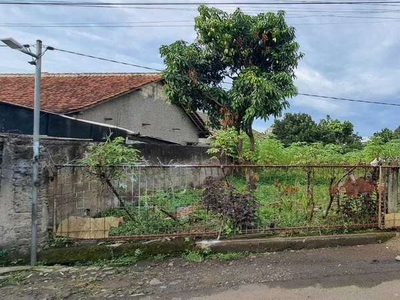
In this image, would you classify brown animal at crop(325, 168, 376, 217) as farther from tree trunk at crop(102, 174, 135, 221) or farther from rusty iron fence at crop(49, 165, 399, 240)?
tree trunk at crop(102, 174, 135, 221)

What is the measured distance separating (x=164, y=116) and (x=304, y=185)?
9.84m

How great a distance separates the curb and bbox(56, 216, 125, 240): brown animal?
4.35 ft

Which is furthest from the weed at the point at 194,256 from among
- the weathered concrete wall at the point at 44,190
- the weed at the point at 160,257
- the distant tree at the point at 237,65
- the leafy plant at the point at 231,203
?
the distant tree at the point at 237,65

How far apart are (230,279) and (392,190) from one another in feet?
10.5

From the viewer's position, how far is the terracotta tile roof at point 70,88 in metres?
11.4

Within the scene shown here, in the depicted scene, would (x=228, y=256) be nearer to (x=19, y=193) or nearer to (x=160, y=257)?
(x=160, y=257)

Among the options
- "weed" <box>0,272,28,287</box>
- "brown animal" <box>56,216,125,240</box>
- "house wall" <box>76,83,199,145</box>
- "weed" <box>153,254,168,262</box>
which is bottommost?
"weed" <box>0,272,28,287</box>

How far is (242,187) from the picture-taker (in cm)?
537

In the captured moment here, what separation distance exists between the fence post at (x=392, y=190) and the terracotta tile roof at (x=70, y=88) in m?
8.73

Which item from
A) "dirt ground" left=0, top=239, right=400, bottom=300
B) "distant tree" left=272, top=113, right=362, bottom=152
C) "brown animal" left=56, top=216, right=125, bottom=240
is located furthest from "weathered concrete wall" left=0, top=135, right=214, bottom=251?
"distant tree" left=272, top=113, right=362, bottom=152

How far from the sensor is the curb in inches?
194

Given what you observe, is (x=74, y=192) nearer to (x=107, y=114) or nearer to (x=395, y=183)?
(x=395, y=183)

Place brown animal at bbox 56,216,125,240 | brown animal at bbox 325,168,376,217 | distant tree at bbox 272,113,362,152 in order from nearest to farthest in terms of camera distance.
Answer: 1. brown animal at bbox 56,216,125,240
2. brown animal at bbox 325,168,376,217
3. distant tree at bbox 272,113,362,152

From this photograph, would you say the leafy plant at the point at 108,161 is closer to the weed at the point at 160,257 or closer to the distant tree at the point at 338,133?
the weed at the point at 160,257
